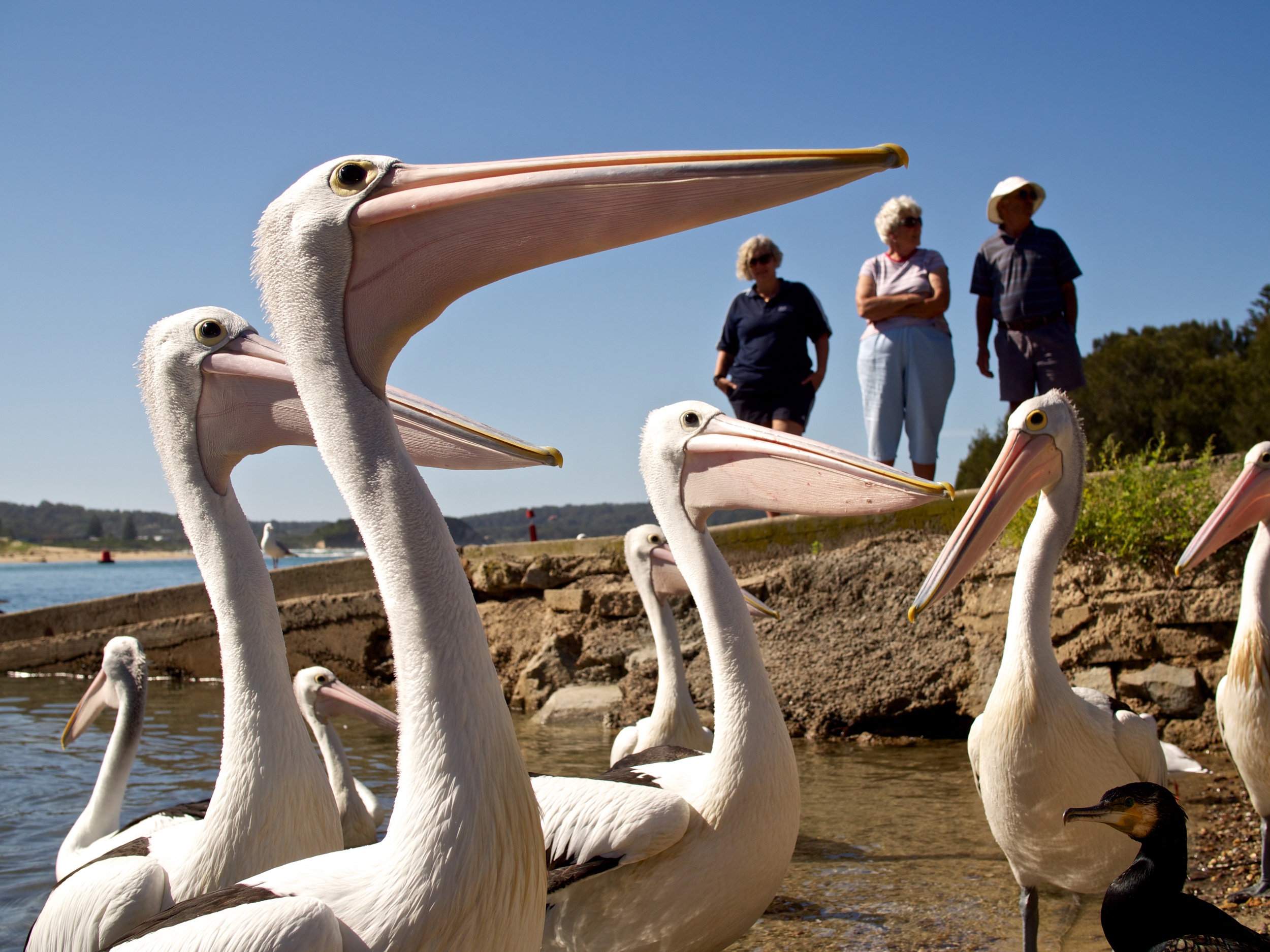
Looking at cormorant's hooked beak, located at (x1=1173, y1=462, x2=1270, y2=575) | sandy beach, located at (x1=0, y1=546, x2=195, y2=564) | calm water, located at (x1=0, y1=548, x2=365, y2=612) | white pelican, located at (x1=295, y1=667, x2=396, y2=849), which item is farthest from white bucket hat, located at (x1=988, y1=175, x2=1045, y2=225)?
sandy beach, located at (x1=0, y1=546, x2=195, y2=564)

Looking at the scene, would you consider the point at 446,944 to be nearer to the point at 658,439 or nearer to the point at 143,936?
the point at 143,936

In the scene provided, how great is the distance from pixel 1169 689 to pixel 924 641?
4.10 feet

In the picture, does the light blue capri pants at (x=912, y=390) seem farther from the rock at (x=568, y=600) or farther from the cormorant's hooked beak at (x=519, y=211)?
the cormorant's hooked beak at (x=519, y=211)

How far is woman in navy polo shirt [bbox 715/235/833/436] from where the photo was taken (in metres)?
6.09

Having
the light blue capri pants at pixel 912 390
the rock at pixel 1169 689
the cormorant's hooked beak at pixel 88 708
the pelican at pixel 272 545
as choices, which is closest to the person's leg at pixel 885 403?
the light blue capri pants at pixel 912 390

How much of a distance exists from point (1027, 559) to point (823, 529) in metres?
3.29

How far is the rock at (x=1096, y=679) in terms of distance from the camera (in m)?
5.15

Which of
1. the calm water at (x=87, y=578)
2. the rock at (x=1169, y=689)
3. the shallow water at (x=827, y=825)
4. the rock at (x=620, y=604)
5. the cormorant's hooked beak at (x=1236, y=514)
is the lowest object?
the calm water at (x=87, y=578)

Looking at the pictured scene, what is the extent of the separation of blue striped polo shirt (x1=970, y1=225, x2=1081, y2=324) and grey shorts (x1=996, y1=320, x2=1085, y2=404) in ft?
0.35

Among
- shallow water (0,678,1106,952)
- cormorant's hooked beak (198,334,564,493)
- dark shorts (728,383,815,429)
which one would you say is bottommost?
shallow water (0,678,1106,952)

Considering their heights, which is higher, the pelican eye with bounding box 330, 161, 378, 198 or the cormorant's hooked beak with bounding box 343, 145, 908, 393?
the pelican eye with bounding box 330, 161, 378, 198

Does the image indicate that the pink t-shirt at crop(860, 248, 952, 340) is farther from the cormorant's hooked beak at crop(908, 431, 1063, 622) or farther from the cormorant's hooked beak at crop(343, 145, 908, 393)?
the cormorant's hooked beak at crop(343, 145, 908, 393)

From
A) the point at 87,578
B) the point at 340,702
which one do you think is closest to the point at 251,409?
the point at 340,702

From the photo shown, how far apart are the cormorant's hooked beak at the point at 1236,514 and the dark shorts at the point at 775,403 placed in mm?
2433
